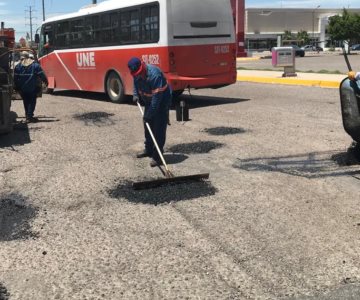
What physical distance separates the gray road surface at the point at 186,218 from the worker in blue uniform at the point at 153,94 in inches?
19.3

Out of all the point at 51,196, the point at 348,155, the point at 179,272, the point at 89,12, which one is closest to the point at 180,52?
the point at 89,12

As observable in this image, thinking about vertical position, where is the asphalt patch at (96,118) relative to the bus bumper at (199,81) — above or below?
below

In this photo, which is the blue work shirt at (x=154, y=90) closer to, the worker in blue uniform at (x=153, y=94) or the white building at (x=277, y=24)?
the worker in blue uniform at (x=153, y=94)

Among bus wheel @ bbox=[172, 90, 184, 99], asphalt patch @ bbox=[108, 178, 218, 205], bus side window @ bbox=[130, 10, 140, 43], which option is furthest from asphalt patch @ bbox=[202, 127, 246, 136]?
bus side window @ bbox=[130, 10, 140, 43]

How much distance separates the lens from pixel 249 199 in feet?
18.8

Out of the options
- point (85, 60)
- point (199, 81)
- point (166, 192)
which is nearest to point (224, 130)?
point (199, 81)

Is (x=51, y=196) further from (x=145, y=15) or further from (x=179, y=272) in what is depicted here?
(x=145, y=15)

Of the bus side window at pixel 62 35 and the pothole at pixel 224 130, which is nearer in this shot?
the pothole at pixel 224 130

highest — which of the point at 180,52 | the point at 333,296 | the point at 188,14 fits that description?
the point at 188,14

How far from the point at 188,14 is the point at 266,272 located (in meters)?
10.3

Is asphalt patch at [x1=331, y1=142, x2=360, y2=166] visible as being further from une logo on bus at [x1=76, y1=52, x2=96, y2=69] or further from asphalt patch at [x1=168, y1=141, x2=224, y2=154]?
une logo on bus at [x1=76, y1=52, x2=96, y2=69]

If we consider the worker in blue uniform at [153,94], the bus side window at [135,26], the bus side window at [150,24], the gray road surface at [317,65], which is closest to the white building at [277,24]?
the gray road surface at [317,65]

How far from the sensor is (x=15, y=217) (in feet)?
17.5

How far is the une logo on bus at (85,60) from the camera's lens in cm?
1578
